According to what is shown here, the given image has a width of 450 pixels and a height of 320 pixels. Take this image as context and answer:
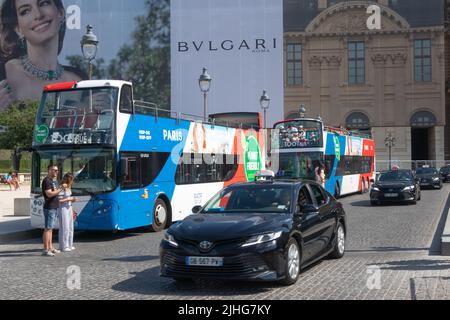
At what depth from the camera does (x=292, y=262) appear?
28.6ft

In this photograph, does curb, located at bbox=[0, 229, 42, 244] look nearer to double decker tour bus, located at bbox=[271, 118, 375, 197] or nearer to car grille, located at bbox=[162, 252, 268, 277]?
car grille, located at bbox=[162, 252, 268, 277]

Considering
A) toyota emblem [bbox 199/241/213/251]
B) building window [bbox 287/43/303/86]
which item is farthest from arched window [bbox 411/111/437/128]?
toyota emblem [bbox 199/241/213/251]

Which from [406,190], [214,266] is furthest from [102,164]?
[406,190]

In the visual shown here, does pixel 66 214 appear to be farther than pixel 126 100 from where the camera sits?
No

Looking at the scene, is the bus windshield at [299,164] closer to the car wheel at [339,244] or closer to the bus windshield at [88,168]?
the bus windshield at [88,168]

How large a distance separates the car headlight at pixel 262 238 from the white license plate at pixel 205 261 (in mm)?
373

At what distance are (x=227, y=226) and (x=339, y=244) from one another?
3399mm

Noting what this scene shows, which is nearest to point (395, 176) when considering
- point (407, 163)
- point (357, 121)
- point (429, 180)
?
point (429, 180)

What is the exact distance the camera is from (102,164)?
1513cm

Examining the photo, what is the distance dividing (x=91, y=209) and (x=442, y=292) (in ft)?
29.9

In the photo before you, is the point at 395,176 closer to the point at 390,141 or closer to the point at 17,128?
the point at 390,141

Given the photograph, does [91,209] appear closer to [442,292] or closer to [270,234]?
[270,234]

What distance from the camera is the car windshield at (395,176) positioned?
86.7 feet

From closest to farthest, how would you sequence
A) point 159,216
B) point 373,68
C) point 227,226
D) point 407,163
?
point 227,226, point 159,216, point 407,163, point 373,68
